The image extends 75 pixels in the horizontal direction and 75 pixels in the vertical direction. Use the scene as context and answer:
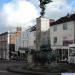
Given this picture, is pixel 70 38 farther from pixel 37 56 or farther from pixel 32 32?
pixel 37 56

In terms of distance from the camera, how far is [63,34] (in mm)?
69312

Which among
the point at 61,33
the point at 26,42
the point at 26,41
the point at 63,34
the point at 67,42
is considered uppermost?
the point at 61,33

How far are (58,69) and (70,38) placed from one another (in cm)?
3800

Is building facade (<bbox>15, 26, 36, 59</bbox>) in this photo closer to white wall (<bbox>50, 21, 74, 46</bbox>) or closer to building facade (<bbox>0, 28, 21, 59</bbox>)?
building facade (<bbox>0, 28, 21, 59</bbox>)

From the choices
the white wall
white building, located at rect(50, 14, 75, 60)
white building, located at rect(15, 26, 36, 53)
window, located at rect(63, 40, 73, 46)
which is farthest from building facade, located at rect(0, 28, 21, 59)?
window, located at rect(63, 40, 73, 46)

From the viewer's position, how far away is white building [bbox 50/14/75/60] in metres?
66.4

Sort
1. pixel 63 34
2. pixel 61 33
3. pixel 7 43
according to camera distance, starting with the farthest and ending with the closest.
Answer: pixel 7 43, pixel 61 33, pixel 63 34

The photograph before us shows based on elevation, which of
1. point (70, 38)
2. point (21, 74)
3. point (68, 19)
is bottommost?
point (21, 74)

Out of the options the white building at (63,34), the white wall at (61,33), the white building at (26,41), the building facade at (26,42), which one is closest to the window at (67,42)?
the white building at (63,34)

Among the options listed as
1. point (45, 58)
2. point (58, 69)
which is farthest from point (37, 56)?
point (58, 69)

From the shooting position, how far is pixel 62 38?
228 feet

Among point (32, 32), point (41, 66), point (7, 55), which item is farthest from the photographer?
point (7, 55)

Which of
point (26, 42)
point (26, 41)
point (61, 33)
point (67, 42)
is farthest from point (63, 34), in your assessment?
point (26, 42)

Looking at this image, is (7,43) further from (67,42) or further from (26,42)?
(67,42)
